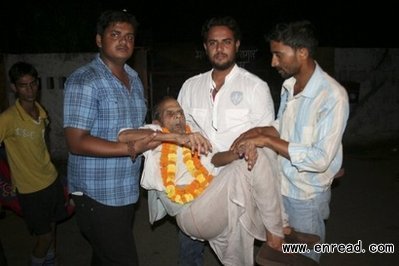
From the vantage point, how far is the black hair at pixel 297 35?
274 centimetres

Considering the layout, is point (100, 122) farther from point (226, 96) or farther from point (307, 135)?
point (307, 135)

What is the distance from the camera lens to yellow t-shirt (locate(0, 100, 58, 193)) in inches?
145

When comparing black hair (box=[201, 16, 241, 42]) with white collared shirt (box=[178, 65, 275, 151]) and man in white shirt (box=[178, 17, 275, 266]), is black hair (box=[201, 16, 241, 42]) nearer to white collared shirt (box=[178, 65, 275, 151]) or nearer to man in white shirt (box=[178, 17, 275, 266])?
man in white shirt (box=[178, 17, 275, 266])

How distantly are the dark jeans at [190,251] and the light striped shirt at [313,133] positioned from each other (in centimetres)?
111

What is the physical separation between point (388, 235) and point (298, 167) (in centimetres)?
307

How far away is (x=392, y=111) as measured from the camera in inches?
402

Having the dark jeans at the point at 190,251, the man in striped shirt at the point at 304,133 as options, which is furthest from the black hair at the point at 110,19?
the dark jeans at the point at 190,251

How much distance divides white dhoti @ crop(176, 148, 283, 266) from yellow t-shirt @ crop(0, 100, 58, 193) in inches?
65.8

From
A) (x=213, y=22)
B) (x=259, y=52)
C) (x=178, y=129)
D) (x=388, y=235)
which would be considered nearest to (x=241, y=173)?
(x=178, y=129)

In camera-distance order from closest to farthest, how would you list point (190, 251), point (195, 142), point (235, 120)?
1. point (195, 142)
2. point (235, 120)
3. point (190, 251)

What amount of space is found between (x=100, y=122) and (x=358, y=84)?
8367mm

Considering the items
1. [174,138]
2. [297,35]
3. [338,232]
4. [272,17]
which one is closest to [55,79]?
[338,232]

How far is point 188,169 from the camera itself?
3076 mm

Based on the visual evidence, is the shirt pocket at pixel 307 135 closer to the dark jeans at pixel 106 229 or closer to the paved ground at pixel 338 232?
the dark jeans at pixel 106 229
